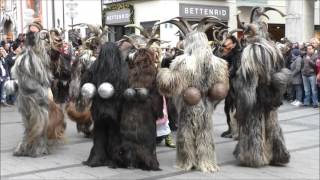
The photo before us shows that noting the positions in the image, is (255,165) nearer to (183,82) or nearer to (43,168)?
(183,82)

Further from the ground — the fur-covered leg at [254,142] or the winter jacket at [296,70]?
the winter jacket at [296,70]

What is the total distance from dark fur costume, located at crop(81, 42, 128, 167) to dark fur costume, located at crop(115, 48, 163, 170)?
13 centimetres

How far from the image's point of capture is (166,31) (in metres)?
23.4

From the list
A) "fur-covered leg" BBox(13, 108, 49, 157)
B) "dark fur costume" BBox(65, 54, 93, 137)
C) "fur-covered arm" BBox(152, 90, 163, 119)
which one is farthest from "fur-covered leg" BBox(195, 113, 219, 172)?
"fur-covered leg" BBox(13, 108, 49, 157)

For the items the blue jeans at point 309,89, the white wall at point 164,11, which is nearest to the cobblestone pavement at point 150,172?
the blue jeans at point 309,89

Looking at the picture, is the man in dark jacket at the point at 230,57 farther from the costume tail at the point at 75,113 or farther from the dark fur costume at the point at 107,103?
the costume tail at the point at 75,113

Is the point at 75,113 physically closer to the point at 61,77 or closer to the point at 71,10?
the point at 61,77

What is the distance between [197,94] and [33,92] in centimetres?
264

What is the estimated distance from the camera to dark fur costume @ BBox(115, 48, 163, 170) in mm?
7289

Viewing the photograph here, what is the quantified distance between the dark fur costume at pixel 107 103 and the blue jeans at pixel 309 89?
8833 mm

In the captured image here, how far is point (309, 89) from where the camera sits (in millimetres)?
15102

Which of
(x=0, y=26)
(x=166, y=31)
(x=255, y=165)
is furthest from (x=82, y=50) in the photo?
(x=0, y=26)

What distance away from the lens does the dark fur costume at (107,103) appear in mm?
7301

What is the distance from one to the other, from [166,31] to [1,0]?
22339mm
